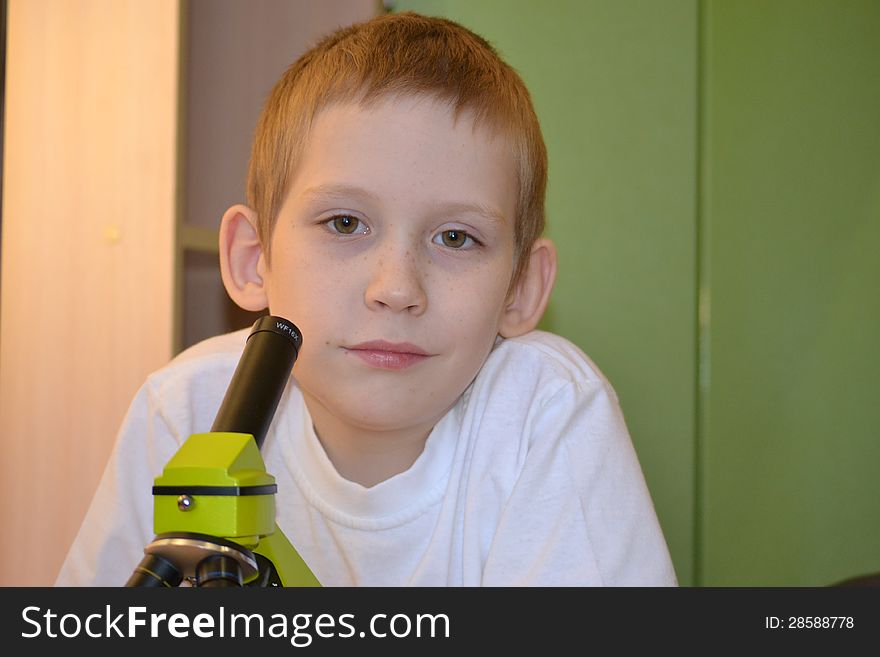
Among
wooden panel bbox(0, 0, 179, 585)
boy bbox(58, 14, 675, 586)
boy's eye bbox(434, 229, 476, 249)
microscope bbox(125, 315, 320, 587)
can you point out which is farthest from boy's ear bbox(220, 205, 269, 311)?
microscope bbox(125, 315, 320, 587)

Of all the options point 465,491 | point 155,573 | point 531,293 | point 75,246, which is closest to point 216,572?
point 155,573

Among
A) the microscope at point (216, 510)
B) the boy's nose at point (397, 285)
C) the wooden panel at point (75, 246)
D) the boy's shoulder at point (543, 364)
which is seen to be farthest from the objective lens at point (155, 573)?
the wooden panel at point (75, 246)

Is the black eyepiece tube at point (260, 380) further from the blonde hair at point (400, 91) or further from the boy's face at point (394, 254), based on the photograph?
the blonde hair at point (400, 91)

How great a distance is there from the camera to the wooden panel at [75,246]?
1.26 metres

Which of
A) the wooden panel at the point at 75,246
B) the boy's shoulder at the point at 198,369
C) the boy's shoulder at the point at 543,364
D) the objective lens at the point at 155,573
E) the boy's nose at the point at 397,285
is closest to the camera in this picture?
the objective lens at the point at 155,573

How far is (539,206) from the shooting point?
93 centimetres

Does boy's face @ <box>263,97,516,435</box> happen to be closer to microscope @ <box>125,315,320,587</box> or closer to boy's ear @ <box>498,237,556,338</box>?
boy's ear @ <box>498,237,556,338</box>

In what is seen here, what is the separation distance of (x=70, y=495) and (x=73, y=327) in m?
0.24

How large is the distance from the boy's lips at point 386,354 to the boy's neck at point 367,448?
149 mm

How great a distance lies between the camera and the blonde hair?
0.83 meters

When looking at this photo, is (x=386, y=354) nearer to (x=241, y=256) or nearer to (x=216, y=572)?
(x=241, y=256)
